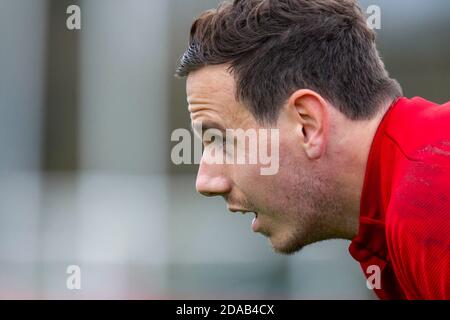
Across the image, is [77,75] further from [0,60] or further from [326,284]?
[326,284]

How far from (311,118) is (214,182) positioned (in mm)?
310

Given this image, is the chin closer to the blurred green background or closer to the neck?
the neck

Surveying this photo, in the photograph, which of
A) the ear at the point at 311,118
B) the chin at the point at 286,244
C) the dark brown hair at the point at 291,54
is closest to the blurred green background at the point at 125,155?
the chin at the point at 286,244

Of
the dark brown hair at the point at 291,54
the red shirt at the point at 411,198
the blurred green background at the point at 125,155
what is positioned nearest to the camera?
the red shirt at the point at 411,198

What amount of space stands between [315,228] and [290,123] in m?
0.27

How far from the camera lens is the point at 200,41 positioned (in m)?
1.98

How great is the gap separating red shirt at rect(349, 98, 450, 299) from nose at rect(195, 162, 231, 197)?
35 centimetres

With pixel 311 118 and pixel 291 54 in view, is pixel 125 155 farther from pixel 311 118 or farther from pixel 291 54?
pixel 311 118

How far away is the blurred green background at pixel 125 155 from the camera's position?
549 cm

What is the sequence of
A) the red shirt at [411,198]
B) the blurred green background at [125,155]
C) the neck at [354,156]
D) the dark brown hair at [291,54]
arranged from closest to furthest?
1. the red shirt at [411,198]
2. the neck at [354,156]
3. the dark brown hair at [291,54]
4. the blurred green background at [125,155]

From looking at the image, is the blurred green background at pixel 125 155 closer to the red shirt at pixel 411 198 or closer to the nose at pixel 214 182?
the nose at pixel 214 182

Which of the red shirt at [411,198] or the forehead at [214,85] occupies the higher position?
the forehead at [214,85]

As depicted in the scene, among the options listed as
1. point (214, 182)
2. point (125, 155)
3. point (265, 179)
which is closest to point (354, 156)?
point (265, 179)

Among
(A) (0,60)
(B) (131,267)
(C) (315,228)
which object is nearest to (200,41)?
(C) (315,228)
